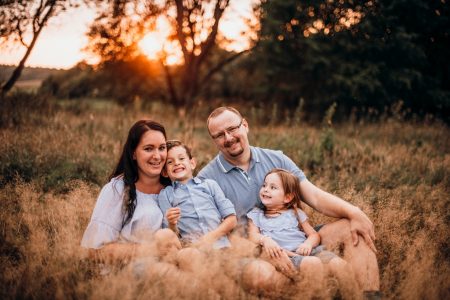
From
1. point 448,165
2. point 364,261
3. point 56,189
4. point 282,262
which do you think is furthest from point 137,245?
point 448,165

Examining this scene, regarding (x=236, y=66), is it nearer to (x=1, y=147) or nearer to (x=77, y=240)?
(x=1, y=147)

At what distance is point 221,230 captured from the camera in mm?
2928

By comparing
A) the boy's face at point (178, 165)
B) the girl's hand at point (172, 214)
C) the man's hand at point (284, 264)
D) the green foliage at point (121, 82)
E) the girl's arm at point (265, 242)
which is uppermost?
the green foliage at point (121, 82)

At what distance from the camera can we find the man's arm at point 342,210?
2867 mm

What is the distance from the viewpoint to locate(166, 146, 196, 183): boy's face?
3168mm

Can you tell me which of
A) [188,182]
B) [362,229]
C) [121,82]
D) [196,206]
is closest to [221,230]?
[196,206]

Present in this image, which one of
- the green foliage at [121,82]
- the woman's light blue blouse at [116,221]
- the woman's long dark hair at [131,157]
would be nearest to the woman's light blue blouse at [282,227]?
the woman's light blue blouse at [116,221]

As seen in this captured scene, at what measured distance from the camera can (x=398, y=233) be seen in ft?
A: 11.8

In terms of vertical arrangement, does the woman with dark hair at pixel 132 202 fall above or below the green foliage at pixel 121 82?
below

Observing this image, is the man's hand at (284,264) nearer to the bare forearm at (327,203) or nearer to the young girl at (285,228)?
the young girl at (285,228)

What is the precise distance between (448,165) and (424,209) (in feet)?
6.52

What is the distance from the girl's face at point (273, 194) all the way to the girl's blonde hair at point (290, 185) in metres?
0.03

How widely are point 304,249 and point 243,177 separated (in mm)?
913

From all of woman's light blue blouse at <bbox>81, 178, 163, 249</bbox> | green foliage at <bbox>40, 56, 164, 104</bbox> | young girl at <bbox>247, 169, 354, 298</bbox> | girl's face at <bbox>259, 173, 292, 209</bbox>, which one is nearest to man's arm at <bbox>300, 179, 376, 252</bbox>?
young girl at <bbox>247, 169, 354, 298</bbox>
